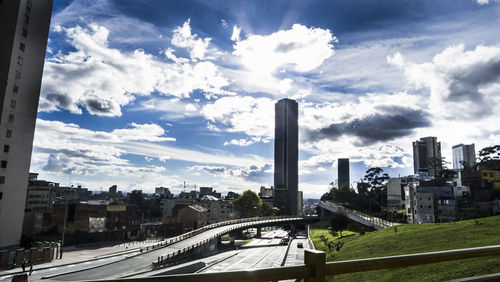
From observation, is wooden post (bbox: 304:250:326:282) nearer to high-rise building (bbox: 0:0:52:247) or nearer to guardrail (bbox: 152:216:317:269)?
guardrail (bbox: 152:216:317:269)

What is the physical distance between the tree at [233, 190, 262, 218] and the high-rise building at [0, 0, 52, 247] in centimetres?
7002

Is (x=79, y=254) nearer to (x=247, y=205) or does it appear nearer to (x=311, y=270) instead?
(x=247, y=205)

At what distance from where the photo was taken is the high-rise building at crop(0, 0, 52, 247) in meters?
54.8

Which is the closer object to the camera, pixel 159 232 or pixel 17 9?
pixel 17 9

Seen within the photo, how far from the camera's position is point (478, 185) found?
65000 mm

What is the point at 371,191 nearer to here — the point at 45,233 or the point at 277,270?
the point at 45,233

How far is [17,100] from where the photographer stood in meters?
58.1

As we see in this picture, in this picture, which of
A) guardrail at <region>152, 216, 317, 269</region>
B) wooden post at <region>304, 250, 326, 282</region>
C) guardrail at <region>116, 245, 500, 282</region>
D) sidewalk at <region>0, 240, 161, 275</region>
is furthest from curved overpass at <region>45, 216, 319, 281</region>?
wooden post at <region>304, 250, 326, 282</region>

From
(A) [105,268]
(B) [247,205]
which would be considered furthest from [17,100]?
(B) [247,205]

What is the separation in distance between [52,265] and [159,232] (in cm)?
5052

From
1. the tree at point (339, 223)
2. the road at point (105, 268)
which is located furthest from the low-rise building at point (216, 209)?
the road at point (105, 268)

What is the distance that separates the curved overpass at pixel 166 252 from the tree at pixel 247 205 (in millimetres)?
15054

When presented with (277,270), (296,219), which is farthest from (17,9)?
(296,219)

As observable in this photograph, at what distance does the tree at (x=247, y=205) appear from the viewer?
11369 centimetres
